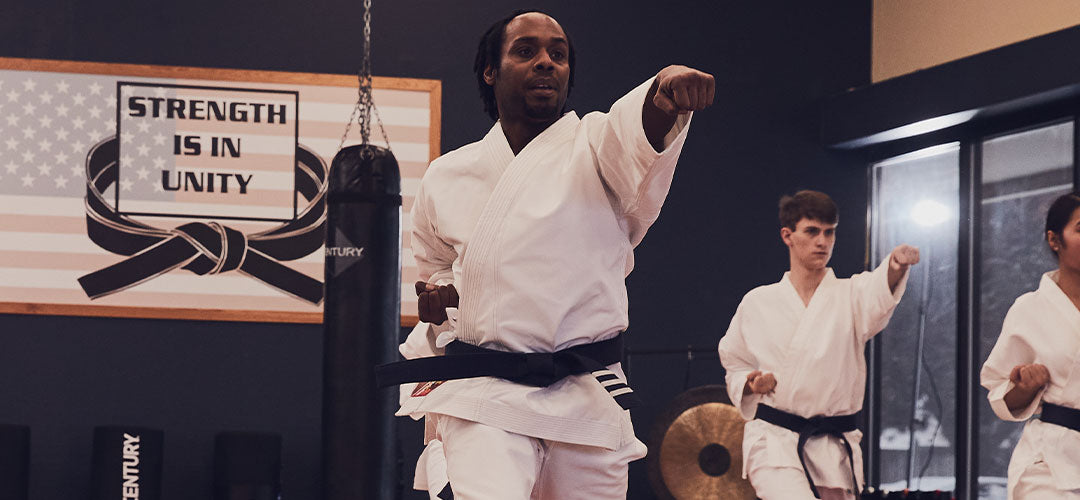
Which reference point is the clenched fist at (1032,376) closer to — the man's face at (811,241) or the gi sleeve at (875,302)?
the gi sleeve at (875,302)

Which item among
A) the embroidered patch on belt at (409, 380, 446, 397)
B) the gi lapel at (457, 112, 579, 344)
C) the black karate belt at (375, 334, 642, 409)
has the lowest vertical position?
the embroidered patch on belt at (409, 380, 446, 397)

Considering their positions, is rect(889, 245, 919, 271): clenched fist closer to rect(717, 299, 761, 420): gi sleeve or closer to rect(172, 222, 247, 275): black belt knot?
rect(717, 299, 761, 420): gi sleeve

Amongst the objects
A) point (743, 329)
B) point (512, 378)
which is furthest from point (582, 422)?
point (743, 329)

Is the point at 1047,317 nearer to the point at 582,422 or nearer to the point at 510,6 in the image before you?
the point at 582,422

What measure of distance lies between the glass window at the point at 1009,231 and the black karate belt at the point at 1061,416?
8.00ft

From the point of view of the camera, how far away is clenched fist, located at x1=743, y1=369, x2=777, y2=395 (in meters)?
4.21

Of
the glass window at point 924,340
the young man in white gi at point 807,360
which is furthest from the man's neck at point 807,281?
the glass window at point 924,340

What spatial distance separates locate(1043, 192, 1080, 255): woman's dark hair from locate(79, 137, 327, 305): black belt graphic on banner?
3781 mm

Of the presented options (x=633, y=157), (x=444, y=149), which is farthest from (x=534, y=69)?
(x=444, y=149)

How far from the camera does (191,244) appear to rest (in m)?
6.07

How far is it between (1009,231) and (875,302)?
1.77 metres

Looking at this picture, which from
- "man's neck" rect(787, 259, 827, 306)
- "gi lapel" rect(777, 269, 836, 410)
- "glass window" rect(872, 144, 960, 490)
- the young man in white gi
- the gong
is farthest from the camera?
"glass window" rect(872, 144, 960, 490)

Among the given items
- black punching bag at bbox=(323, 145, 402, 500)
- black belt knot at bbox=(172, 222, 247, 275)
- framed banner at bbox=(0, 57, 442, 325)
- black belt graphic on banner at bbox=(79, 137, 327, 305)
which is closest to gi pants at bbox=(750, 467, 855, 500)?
black punching bag at bbox=(323, 145, 402, 500)

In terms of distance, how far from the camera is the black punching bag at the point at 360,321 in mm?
4027
